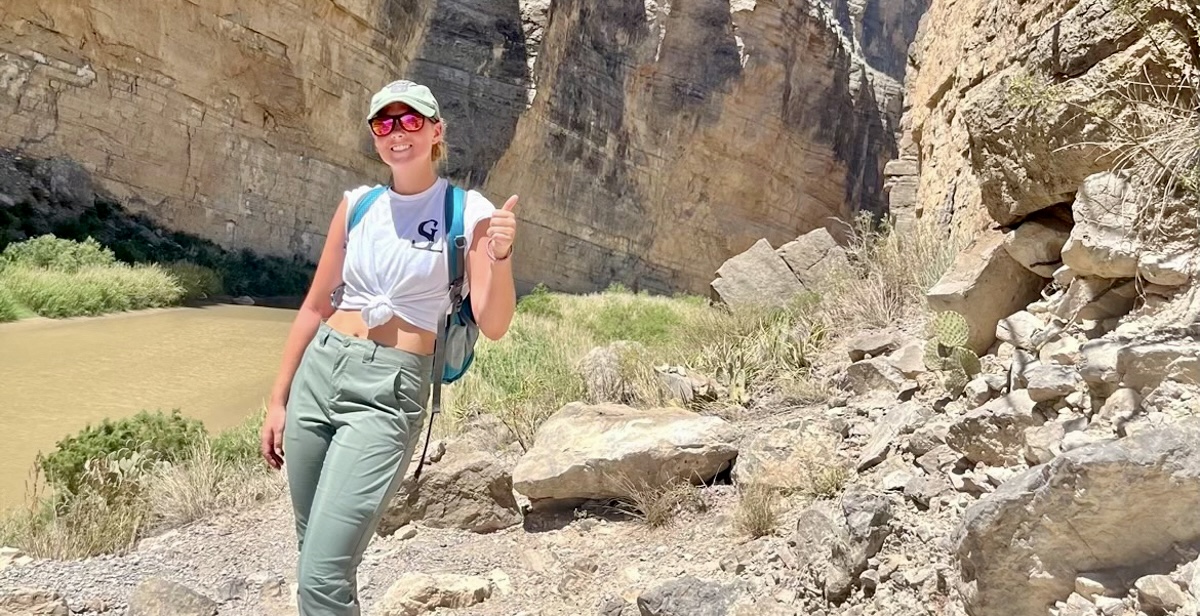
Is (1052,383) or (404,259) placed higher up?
(404,259)

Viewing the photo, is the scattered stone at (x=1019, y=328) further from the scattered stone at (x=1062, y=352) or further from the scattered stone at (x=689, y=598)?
the scattered stone at (x=689, y=598)

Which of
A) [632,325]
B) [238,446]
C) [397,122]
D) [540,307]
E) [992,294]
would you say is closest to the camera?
[397,122]

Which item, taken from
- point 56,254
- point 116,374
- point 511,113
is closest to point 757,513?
point 116,374

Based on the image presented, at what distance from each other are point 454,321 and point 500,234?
27cm

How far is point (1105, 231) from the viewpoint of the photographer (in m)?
2.90

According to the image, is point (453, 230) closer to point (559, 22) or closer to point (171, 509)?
point (171, 509)

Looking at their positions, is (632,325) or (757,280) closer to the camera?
(757,280)

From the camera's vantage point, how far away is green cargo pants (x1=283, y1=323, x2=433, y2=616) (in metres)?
2.02

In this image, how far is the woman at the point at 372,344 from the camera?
2.05 m

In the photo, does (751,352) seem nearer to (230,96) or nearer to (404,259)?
(404,259)

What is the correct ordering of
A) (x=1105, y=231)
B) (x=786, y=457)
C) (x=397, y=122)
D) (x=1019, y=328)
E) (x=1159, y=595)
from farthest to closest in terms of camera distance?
(x=786, y=457) → (x=1019, y=328) → (x=1105, y=231) → (x=397, y=122) → (x=1159, y=595)

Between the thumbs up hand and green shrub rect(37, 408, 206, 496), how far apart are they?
3.51 metres

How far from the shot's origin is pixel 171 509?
4.54 m

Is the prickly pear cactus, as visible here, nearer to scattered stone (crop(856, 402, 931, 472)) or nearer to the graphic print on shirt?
scattered stone (crop(856, 402, 931, 472))
